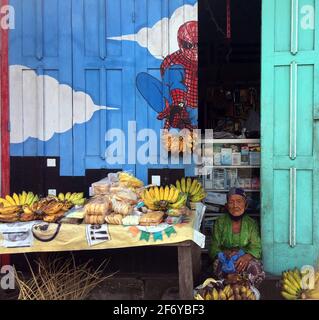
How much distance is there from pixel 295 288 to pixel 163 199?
1355 mm

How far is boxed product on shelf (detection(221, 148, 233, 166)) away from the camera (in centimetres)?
530

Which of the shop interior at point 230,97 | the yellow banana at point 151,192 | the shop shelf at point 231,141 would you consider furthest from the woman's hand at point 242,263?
the shop shelf at point 231,141

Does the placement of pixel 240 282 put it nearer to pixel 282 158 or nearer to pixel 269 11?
pixel 282 158

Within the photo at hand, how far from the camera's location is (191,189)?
450 cm

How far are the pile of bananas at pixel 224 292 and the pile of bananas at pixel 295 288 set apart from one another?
12.8 inches

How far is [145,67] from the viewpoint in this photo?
456 cm

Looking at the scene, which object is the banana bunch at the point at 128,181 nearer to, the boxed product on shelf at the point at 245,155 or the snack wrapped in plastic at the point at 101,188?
the snack wrapped in plastic at the point at 101,188

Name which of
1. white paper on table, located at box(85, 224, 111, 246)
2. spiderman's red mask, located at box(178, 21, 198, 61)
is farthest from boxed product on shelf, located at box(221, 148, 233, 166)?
white paper on table, located at box(85, 224, 111, 246)

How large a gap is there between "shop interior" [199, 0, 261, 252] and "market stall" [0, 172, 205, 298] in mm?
1569

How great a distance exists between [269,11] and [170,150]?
5.39 ft

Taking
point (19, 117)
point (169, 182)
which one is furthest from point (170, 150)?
point (19, 117)

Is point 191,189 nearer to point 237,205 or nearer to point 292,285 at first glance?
point 237,205

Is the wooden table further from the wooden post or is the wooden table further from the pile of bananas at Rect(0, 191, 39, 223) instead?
the pile of bananas at Rect(0, 191, 39, 223)

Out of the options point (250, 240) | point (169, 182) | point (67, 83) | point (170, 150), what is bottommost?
point (250, 240)
